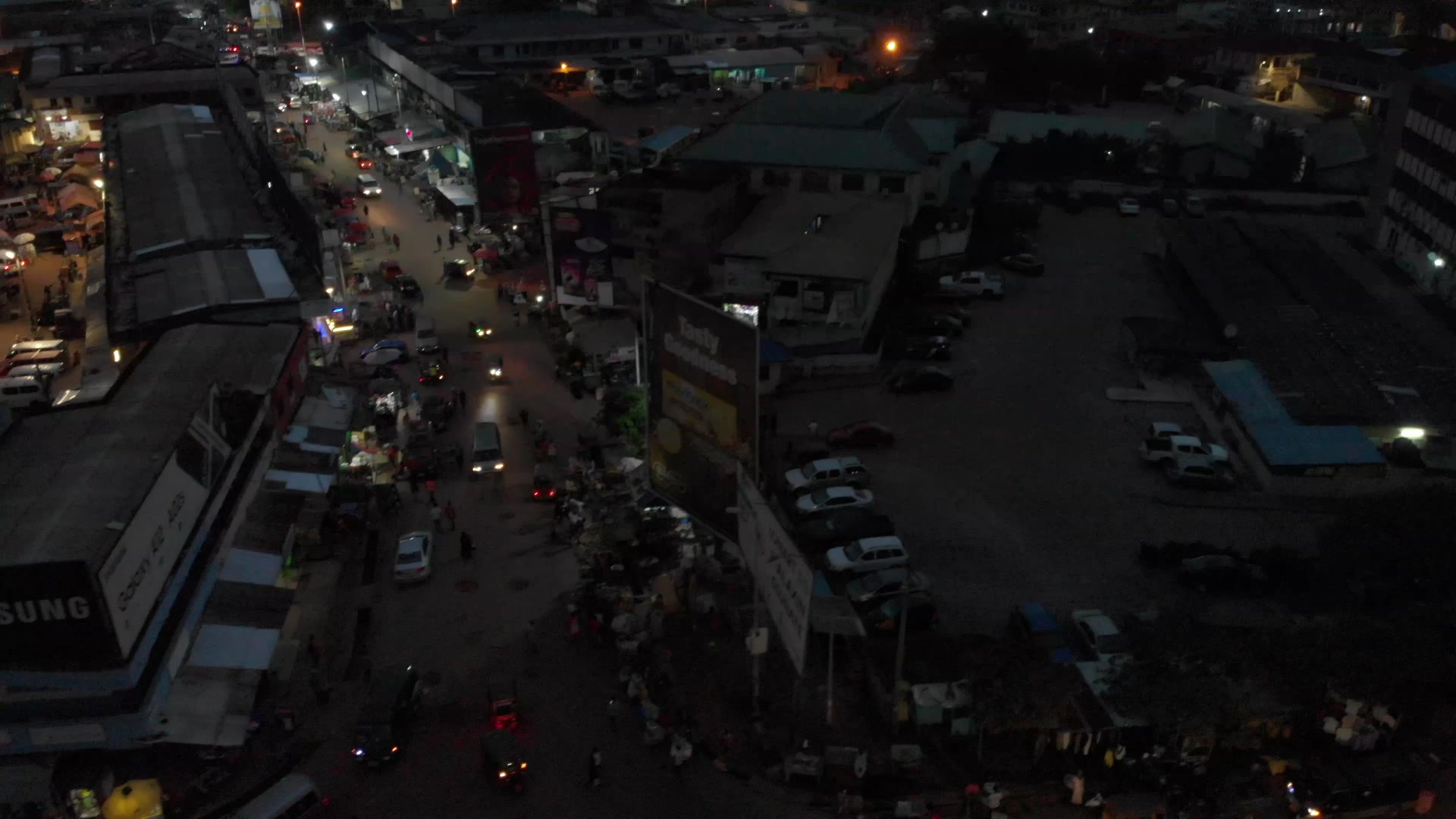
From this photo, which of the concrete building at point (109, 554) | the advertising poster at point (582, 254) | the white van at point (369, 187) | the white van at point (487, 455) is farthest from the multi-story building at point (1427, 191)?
the white van at point (369, 187)

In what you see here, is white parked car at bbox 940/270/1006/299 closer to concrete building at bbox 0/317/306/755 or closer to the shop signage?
concrete building at bbox 0/317/306/755

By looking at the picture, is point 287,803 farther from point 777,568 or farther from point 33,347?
point 33,347

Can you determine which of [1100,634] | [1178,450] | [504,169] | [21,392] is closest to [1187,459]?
[1178,450]

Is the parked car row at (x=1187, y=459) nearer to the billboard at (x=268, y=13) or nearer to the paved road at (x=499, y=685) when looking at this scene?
the paved road at (x=499, y=685)

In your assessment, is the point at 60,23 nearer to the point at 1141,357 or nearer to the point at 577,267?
the point at 577,267

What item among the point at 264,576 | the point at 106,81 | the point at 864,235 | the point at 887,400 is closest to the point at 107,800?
the point at 264,576

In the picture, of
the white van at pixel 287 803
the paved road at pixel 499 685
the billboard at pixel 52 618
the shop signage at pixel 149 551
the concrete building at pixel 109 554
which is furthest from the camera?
the paved road at pixel 499 685
